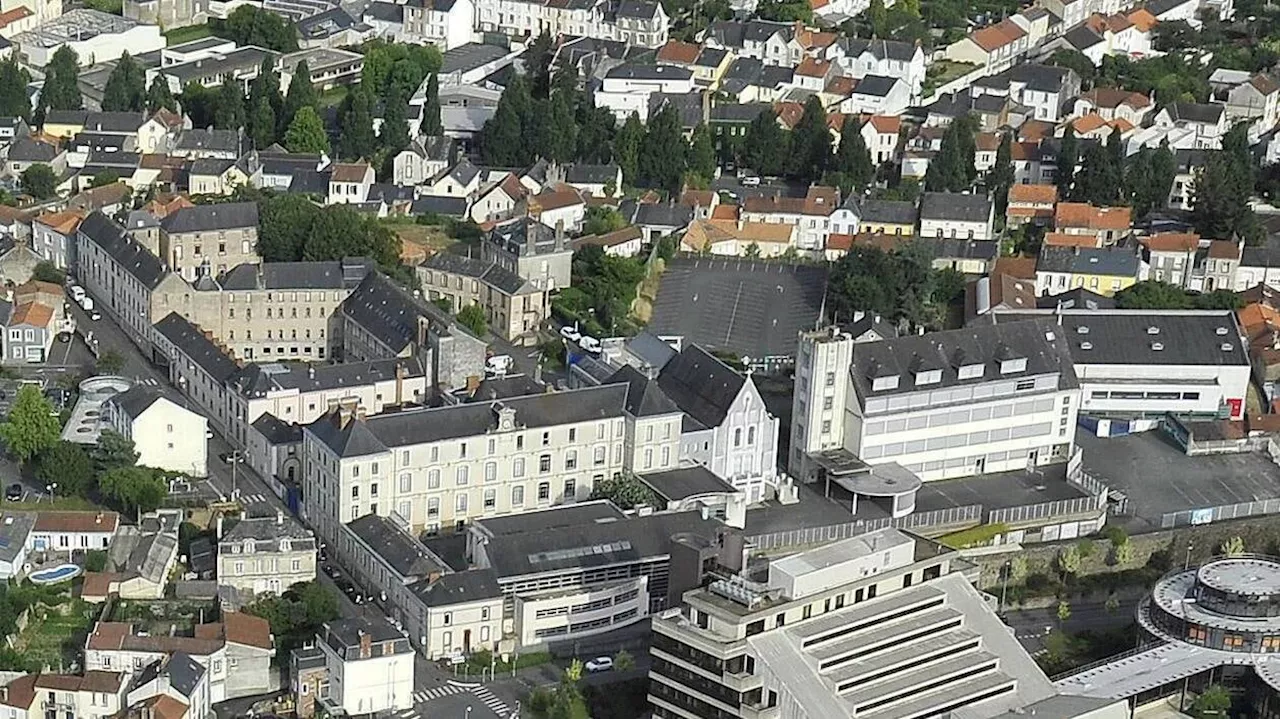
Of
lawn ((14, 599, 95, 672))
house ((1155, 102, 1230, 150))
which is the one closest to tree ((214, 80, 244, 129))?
house ((1155, 102, 1230, 150))

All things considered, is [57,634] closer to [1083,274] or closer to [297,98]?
[1083,274]

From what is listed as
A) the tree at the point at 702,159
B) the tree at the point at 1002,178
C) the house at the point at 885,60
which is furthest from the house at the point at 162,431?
the house at the point at 885,60

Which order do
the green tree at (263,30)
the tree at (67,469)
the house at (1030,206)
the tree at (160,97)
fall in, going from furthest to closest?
the green tree at (263,30) < the tree at (160,97) < the house at (1030,206) < the tree at (67,469)

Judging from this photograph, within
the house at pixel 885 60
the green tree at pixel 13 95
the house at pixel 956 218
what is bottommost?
the house at pixel 956 218

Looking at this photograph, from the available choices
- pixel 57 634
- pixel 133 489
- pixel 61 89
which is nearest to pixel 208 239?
pixel 133 489

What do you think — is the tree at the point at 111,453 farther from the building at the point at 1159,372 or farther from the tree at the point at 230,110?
the tree at the point at 230,110
